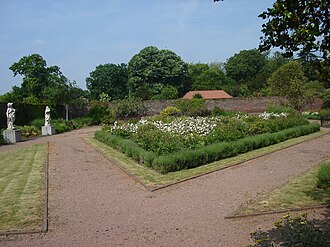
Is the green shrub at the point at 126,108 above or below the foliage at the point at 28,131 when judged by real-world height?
above

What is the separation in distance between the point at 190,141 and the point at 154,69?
4551 cm

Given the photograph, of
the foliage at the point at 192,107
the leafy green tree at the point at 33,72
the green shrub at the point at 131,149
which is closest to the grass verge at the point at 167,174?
the green shrub at the point at 131,149

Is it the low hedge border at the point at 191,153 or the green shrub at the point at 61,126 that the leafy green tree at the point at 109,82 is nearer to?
the green shrub at the point at 61,126

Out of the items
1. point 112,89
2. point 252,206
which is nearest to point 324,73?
point 252,206

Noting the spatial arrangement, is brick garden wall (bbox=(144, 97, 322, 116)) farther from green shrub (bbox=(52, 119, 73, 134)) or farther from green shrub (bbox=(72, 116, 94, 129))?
green shrub (bbox=(52, 119, 73, 134))

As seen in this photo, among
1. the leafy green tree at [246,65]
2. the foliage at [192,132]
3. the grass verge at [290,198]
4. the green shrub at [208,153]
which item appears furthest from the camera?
the leafy green tree at [246,65]

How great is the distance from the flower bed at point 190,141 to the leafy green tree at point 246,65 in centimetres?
4995

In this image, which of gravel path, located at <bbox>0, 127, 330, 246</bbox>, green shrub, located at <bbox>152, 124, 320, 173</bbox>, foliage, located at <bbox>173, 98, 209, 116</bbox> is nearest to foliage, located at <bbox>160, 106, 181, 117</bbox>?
foliage, located at <bbox>173, 98, 209, 116</bbox>

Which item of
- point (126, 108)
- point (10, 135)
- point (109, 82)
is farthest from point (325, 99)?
point (109, 82)

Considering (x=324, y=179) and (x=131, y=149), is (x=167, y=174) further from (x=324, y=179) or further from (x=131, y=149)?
(x=324, y=179)

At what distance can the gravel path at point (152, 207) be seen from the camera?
507 cm

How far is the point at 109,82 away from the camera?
2501 inches

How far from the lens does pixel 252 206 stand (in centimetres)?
632

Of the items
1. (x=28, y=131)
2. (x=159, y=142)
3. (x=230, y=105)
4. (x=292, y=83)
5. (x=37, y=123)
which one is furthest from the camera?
(x=230, y=105)
